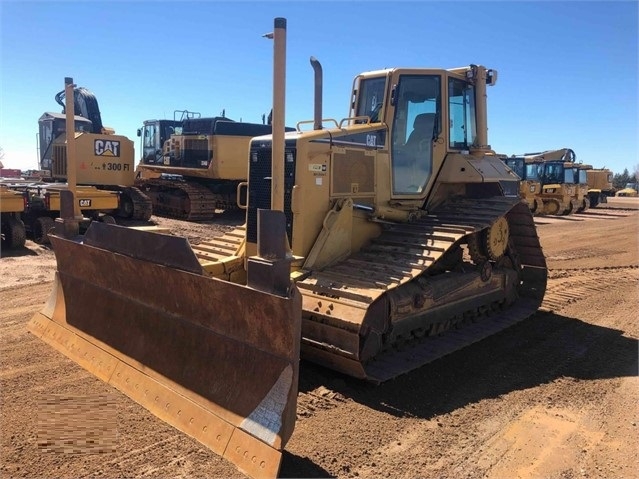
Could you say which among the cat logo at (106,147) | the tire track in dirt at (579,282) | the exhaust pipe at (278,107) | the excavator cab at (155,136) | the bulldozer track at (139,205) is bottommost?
the tire track in dirt at (579,282)

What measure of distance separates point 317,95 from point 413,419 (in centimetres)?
343

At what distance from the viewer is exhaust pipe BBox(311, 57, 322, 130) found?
550 centimetres

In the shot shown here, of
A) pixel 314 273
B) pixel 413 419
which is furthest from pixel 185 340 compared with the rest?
pixel 413 419

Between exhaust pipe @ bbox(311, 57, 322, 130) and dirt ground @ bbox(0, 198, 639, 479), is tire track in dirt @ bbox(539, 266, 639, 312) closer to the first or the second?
dirt ground @ bbox(0, 198, 639, 479)

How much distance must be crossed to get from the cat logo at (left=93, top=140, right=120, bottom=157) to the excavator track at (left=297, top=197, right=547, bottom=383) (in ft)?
38.9

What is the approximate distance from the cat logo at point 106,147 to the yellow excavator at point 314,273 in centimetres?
1022

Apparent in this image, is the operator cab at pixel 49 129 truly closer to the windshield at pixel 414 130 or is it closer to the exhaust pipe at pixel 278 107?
the windshield at pixel 414 130

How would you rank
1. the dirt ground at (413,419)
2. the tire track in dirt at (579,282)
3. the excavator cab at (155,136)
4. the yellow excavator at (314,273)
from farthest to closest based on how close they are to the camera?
the excavator cab at (155,136)
the tire track in dirt at (579,282)
the yellow excavator at (314,273)
the dirt ground at (413,419)

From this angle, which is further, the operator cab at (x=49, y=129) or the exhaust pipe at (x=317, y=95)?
the operator cab at (x=49, y=129)

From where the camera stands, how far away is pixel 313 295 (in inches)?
192

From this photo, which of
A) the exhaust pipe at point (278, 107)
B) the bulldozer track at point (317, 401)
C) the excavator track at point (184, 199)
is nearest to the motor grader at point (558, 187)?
the excavator track at point (184, 199)

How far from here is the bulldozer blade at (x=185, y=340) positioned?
341 cm

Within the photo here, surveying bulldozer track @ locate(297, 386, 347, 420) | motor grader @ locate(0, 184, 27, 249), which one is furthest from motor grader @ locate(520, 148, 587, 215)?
bulldozer track @ locate(297, 386, 347, 420)

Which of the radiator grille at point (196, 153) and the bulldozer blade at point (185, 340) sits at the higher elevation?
the radiator grille at point (196, 153)
